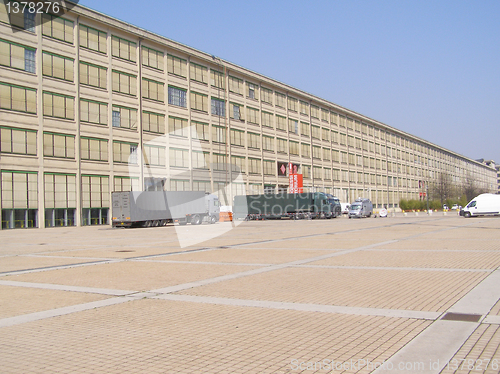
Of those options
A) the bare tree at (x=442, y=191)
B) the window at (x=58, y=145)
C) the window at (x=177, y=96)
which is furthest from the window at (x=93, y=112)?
the bare tree at (x=442, y=191)

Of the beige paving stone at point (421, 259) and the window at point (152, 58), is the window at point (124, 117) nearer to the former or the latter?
the window at point (152, 58)

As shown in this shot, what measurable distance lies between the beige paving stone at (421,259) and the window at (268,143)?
202ft

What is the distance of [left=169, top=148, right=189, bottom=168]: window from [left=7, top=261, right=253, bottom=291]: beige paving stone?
46.6 meters

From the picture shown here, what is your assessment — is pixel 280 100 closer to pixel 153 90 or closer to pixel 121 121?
pixel 153 90

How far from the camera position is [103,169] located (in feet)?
169

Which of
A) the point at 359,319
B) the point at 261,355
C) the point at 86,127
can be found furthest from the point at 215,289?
the point at 86,127

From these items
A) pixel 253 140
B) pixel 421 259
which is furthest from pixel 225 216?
pixel 421 259

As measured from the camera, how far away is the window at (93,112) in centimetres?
4990

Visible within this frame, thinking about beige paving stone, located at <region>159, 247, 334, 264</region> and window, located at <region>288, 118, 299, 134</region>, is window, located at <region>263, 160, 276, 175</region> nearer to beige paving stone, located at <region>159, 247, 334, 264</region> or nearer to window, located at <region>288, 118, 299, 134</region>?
window, located at <region>288, 118, 299, 134</region>

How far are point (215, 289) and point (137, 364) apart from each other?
4.31 metres

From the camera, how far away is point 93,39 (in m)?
51.5

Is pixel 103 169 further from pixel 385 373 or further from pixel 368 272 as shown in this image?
pixel 385 373

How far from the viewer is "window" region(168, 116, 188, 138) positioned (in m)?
60.4

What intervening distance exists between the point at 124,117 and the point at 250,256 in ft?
140
